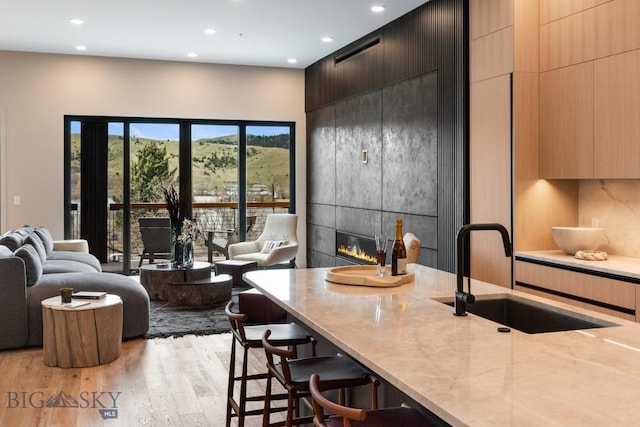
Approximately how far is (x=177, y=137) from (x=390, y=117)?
387 cm

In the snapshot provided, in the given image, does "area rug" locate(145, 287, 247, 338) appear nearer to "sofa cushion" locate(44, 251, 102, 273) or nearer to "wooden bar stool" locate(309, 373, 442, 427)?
"sofa cushion" locate(44, 251, 102, 273)

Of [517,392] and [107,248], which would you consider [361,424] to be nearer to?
[517,392]

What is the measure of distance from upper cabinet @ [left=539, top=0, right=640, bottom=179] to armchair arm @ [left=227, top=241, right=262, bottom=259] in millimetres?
4917

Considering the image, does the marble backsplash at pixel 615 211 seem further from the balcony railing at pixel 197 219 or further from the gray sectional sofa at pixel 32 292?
the balcony railing at pixel 197 219

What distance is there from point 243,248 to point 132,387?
4869mm

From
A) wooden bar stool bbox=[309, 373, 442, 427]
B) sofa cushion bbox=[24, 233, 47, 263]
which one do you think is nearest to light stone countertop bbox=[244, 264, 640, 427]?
wooden bar stool bbox=[309, 373, 442, 427]

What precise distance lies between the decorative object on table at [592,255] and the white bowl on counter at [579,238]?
98 millimetres

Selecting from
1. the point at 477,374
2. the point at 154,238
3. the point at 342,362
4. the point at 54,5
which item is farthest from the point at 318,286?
the point at 154,238

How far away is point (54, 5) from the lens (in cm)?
659

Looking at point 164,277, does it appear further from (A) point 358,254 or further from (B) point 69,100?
(B) point 69,100

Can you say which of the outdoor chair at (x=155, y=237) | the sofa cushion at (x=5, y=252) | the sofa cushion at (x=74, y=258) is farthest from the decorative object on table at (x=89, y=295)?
the outdoor chair at (x=155, y=237)

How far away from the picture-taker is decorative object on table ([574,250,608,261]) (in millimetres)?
4449

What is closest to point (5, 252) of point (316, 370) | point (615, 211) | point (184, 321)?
point (184, 321)

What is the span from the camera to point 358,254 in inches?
320
